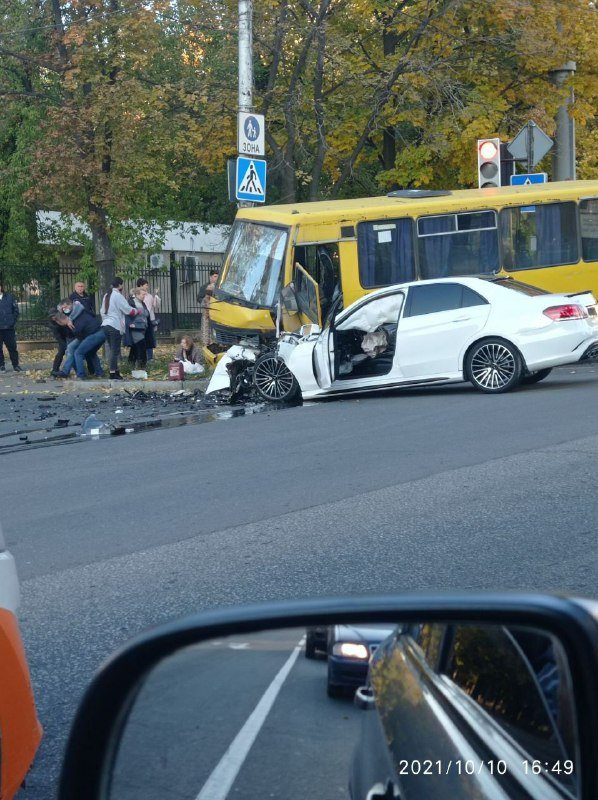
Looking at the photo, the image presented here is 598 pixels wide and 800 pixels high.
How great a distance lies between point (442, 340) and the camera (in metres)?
15.1

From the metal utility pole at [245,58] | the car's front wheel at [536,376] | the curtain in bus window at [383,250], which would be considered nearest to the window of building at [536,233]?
the curtain in bus window at [383,250]

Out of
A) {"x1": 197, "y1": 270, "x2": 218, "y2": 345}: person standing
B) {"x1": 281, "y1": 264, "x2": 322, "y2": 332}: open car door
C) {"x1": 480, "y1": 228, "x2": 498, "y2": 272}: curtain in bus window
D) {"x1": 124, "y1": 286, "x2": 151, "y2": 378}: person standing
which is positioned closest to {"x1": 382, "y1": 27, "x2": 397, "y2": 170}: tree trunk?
{"x1": 480, "y1": 228, "x2": 498, "y2": 272}: curtain in bus window

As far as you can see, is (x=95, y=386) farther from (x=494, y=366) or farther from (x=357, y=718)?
(x=357, y=718)

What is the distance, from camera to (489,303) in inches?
590

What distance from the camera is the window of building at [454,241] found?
20953 millimetres

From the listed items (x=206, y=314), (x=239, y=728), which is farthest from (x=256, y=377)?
(x=239, y=728)

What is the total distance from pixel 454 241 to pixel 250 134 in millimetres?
4547

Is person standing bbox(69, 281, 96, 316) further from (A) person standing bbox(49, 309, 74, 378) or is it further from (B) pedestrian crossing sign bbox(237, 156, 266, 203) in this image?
(B) pedestrian crossing sign bbox(237, 156, 266, 203)

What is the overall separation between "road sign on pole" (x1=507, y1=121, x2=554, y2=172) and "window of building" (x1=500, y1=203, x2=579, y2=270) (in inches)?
36.6

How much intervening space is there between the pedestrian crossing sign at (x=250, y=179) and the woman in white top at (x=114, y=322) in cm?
323

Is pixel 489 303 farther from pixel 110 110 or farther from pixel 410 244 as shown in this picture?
pixel 110 110

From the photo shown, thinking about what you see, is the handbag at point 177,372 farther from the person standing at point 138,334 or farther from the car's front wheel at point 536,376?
the car's front wheel at point 536,376

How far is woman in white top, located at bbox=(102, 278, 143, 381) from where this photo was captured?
20188mm

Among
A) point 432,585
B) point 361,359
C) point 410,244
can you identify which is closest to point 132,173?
point 410,244
